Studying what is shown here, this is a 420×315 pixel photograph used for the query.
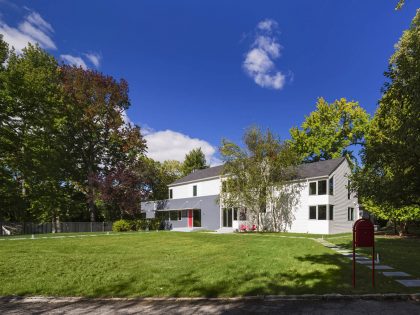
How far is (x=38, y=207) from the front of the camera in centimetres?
4316

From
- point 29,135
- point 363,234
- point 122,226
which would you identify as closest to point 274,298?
point 363,234

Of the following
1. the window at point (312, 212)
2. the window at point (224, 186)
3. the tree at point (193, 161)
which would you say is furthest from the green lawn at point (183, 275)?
the tree at point (193, 161)

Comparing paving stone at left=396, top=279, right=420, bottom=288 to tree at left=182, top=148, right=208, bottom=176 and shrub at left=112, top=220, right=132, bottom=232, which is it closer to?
shrub at left=112, top=220, right=132, bottom=232

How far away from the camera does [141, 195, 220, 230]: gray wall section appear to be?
39.2 m

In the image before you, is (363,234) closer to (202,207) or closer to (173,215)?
(202,207)

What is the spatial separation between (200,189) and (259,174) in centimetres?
1231

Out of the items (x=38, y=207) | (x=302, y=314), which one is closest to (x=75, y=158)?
(x=38, y=207)

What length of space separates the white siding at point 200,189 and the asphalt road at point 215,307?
31.0 metres

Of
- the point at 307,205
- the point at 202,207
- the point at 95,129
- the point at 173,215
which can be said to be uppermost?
the point at 95,129

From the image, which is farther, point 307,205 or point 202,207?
point 202,207

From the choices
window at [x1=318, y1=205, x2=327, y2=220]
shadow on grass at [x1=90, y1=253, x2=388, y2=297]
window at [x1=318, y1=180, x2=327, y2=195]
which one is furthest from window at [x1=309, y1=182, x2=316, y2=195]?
shadow on grass at [x1=90, y1=253, x2=388, y2=297]

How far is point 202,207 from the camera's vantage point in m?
40.9

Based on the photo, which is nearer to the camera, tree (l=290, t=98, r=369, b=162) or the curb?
the curb

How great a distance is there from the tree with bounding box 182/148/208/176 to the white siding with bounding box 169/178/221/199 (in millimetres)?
23566
